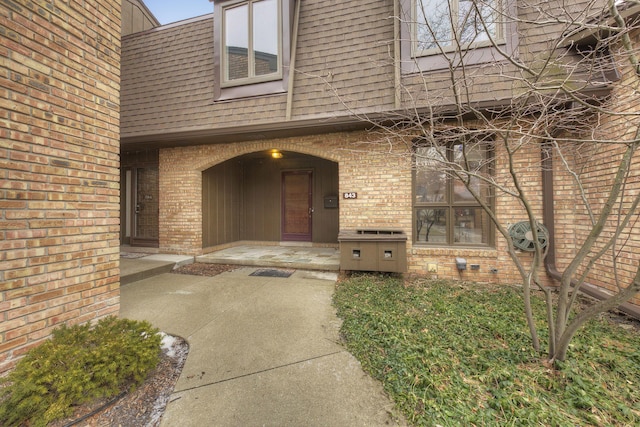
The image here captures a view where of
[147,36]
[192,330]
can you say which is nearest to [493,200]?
[192,330]

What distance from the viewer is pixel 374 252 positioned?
4.12 metres

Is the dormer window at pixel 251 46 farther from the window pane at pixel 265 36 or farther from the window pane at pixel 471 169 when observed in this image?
the window pane at pixel 471 169

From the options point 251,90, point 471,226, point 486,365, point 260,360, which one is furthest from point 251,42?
point 486,365

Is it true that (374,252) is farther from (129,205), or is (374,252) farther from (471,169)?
(129,205)

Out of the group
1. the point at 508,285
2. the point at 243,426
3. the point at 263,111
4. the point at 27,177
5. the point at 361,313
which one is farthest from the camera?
the point at 263,111

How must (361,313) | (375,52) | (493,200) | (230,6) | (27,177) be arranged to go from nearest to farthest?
(27,177)
(361,313)
(493,200)
(375,52)
(230,6)

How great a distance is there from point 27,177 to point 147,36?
650cm

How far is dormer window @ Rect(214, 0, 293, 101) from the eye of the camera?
5004 millimetres

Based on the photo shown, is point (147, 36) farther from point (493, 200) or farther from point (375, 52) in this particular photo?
point (493, 200)

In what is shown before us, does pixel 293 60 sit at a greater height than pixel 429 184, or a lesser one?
greater

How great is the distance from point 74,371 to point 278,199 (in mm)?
6156

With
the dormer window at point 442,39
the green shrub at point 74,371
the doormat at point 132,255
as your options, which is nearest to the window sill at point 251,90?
the dormer window at point 442,39

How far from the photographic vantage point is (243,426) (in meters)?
1.50

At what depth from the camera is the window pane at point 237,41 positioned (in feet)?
17.5
